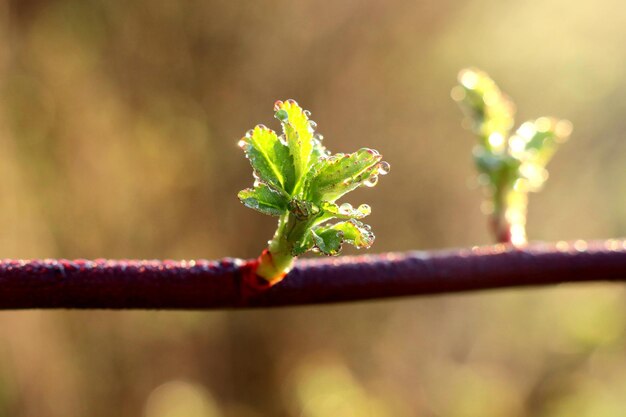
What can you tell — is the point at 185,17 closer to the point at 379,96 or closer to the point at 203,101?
the point at 203,101

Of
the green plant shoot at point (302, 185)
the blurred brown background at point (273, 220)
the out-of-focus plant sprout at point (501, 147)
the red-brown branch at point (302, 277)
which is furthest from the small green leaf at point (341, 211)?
the blurred brown background at point (273, 220)

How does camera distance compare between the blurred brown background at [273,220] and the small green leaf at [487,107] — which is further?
the blurred brown background at [273,220]

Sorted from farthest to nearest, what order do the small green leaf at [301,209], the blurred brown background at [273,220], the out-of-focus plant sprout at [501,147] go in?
the blurred brown background at [273,220]
the out-of-focus plant sprout at [501,147]
the small green leaf at [301,209]

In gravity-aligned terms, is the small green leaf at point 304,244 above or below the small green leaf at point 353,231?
below

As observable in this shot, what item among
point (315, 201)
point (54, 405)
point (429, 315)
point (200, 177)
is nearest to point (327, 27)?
point (200, 177)

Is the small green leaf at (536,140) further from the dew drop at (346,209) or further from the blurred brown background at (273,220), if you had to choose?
the blurred brown background at (273,220)

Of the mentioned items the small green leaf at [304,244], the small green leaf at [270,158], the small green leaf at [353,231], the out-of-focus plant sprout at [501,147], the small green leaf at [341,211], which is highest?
the out-of-focus plant sprout at [501,147]

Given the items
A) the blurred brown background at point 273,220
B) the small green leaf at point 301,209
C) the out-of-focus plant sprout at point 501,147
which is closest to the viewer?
the small green leaf at point 301,209

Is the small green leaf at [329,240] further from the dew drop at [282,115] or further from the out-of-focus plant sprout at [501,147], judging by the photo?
the out-of-focus plant sprout at [501,147]
